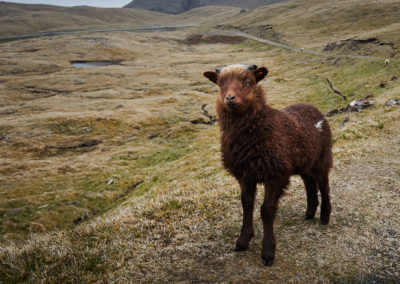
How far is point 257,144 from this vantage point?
6.63 m

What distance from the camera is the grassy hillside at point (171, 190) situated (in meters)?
6.68

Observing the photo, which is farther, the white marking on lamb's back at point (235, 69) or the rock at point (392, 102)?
the rock at point (392, 102)

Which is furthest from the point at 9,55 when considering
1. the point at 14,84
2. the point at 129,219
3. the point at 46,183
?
the point at 129,219

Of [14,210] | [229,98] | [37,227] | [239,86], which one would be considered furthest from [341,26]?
[229,98]

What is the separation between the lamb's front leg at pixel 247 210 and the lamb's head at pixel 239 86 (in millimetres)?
1877

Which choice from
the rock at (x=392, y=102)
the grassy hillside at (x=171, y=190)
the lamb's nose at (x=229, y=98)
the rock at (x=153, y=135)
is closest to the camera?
the lamb's nose at (x=229, y=98)

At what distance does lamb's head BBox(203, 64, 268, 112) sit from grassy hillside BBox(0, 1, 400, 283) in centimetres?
370

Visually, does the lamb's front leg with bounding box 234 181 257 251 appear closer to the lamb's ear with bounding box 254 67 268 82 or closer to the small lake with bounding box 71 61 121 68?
the lamb's ear with bounding box 254 67 268 82

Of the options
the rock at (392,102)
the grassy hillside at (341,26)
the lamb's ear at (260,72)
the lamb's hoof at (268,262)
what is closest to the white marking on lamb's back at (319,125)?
the lamb's ear at (260,72)

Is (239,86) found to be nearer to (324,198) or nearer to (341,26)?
(324,198)

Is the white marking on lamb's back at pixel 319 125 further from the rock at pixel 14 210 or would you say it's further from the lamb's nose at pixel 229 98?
the rock at pixel 14 210

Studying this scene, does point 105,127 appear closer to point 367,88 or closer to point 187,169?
point 187,169

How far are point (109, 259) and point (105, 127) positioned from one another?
4173cm

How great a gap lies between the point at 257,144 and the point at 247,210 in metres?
1.71
